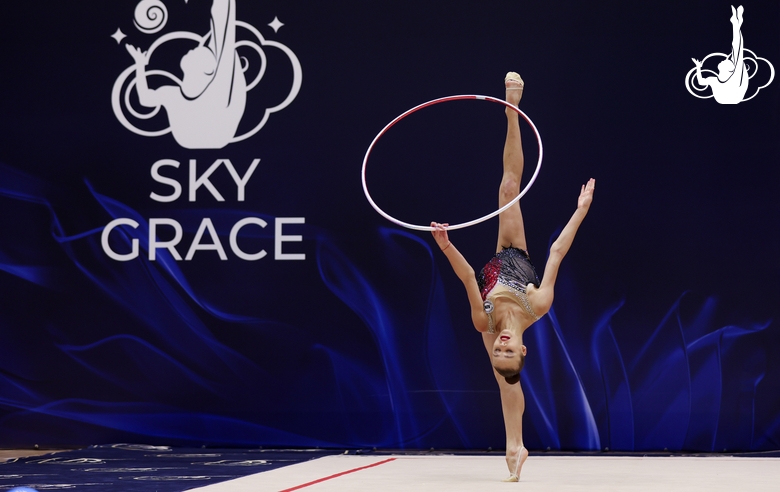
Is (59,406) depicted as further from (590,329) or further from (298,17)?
(590,329)

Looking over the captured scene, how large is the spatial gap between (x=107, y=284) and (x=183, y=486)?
3059 millimetres

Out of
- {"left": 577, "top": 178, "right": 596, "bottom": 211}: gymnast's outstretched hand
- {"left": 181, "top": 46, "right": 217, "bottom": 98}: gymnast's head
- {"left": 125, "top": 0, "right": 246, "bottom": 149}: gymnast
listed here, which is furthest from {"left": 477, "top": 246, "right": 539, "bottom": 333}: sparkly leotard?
{"left": 181, "top": 46, "right": 217, "bottom": 98}: gymnast's head

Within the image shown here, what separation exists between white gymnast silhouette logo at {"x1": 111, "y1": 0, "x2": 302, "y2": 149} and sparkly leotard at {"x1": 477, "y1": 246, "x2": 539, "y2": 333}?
2.67m

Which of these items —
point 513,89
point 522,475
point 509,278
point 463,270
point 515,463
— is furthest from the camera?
point 513,89

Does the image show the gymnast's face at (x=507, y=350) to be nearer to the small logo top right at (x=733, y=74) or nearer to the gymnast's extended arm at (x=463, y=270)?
the gymnast's extended arm at (x=463, y=270)

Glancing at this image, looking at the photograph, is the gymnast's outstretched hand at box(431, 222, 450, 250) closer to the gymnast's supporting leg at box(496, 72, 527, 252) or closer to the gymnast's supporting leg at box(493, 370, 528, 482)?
the gymnast's supporting leg at box(493, 370, 528, 482)

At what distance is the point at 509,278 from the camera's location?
542 centimetres

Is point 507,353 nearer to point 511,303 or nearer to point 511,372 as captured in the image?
point 511,372

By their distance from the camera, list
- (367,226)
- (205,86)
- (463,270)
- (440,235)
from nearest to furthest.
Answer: (440,235) → (463,270) → (367,226) → (205,86)

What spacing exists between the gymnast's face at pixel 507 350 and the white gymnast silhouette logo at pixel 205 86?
3233mm

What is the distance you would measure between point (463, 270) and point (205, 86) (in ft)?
11.3

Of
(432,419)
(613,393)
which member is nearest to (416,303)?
(432,419)

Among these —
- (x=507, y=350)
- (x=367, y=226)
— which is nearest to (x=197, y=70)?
(x=367, y=226)

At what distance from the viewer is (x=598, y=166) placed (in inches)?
283
